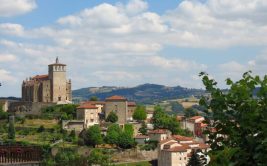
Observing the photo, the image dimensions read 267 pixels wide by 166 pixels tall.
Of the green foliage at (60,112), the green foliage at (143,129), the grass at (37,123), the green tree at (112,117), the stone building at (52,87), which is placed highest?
the stone building at (52,87)

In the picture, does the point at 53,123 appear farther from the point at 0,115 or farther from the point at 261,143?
the point at 261,143

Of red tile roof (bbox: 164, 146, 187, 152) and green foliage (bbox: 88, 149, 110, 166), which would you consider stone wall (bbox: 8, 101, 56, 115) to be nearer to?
green foliage (bbox: 88, 149, 110, 166)

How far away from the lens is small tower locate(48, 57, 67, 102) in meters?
99.4

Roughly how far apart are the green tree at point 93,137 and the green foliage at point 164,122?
13.2 metres

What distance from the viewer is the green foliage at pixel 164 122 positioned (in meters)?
87.1

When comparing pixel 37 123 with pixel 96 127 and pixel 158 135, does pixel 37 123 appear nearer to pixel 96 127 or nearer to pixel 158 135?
pixel 96 127

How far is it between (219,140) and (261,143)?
3.18 ft

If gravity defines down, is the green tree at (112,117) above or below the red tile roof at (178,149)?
above

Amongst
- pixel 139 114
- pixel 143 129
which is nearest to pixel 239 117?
pixel 143 129

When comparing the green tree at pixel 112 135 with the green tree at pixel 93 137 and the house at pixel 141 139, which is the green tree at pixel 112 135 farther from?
the house at pixel 141 139

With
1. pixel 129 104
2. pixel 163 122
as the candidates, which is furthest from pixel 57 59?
pixel 163 122

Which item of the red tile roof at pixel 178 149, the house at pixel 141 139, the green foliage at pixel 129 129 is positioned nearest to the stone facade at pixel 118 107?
the green foliage at pixel 129 129

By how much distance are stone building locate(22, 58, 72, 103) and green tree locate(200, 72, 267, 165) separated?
9093 cm

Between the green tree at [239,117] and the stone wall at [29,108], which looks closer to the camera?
the green tree at [239,117]
